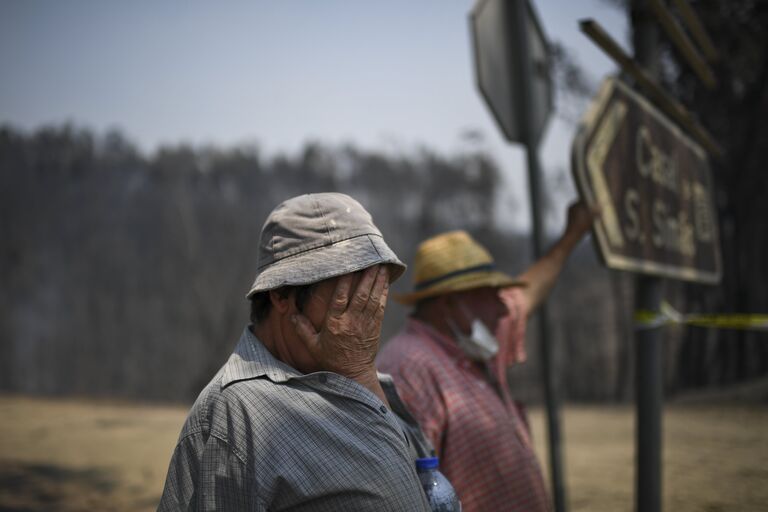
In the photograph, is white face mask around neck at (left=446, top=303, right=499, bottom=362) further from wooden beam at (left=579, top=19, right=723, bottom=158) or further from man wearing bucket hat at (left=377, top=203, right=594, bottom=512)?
wooden beam at (left=579, top=19, right=723, bottom=158)

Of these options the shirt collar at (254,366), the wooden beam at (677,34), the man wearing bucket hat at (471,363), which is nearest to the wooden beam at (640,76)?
the wooden beam at (677,34)

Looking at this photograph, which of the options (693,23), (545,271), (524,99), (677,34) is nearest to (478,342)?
(545,271)

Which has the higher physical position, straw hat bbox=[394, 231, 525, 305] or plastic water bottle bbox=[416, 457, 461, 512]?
straw hat bbox=[394, 231, 525, 305]

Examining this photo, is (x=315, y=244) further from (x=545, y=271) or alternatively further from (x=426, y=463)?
(x=545, y=271)

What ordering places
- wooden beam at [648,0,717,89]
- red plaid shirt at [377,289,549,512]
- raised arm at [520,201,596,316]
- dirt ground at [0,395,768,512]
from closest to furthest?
red plaid shirt at [377,289,549,512] < wooden beam at [648,0,717,89] < raised arm at [520,201,596,316] < dirt ground at [0,395,768,512]

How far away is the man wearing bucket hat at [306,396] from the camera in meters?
1.28

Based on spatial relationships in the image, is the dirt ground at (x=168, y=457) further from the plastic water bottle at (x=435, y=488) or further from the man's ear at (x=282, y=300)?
the man's ear at (x=282, y=300)

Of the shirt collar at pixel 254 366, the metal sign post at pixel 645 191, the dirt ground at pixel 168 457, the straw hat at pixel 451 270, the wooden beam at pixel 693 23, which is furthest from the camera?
the dirt ground at pixel 168 457

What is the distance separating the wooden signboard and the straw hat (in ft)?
1.54

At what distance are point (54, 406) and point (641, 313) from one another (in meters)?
9.71

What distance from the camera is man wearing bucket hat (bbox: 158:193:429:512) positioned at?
Answer: 1.28 metres

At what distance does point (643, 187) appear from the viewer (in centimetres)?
276

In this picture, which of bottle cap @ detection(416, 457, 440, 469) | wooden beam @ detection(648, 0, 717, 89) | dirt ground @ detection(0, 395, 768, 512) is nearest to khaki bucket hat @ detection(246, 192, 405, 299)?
bottle cap @ detection(416, 457, 440, 469)

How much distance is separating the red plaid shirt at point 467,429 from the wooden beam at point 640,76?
52.4 inches
